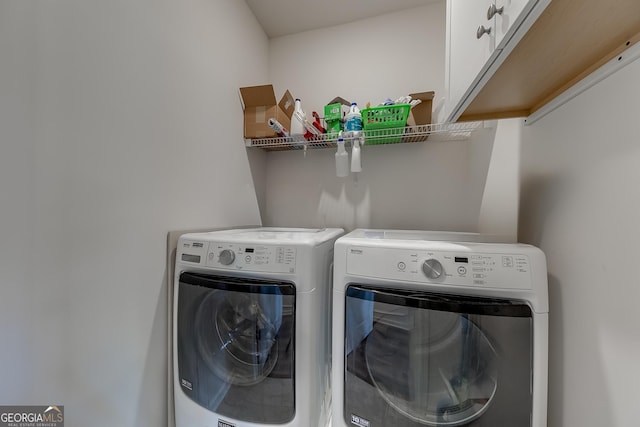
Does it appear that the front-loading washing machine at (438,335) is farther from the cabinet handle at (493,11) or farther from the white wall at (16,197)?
the white wall at (16,197)

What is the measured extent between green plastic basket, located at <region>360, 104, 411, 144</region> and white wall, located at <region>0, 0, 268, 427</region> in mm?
959

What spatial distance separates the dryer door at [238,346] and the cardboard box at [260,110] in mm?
1026

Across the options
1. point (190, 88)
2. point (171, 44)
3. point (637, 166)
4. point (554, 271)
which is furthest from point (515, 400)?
point (171, 44)

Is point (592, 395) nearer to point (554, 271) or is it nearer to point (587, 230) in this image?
point (554, 271)

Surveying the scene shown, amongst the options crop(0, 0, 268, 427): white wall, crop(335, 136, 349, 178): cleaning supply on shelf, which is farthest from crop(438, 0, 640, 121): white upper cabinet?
crop(0, 0, 268, 427): white wall

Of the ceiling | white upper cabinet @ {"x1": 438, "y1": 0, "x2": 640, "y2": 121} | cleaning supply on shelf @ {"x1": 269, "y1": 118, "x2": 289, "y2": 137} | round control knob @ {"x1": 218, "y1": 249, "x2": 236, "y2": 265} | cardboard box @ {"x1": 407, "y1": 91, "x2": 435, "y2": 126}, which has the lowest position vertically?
round control knob @ {"x1": 218, "y1": 249, "x2": 236, "y2": 265}

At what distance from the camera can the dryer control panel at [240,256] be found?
91cm

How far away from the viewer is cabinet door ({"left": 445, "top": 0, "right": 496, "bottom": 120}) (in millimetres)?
720

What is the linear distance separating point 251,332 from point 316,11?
2114mm

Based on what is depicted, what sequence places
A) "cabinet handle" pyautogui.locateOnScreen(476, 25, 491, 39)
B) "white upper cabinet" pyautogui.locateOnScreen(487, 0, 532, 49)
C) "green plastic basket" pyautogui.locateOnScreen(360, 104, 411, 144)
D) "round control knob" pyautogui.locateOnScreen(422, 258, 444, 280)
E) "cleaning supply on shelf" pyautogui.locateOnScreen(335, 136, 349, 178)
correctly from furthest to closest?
"cleaning supply on shelf" pyautogui.locateOnScreen(335, 136, 349, 178)
"green plastic basket" pyautogui.locateOnScreen(360, 104, 411, 144)
"round control knob" pyautogui.locateOnScreen(422, 258, 444, 280)
"cabinet handle" pyautogui.locateOnScreen(476, 25, 491, 39)
"white upper cabinet" pyautogui.locateOnScreen(487, 0, 532, 49)

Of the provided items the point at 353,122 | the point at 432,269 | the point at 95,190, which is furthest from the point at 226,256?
the point at 353,122

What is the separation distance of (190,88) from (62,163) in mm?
702

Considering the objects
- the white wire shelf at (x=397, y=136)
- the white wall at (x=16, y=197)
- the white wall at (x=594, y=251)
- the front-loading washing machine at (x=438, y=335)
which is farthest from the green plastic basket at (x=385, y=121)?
the white wall at (x=16, y=197)

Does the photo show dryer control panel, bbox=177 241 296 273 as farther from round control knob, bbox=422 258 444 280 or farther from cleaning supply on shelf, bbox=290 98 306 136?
cleaning supply on shelf, bbox=290 98 306 136
